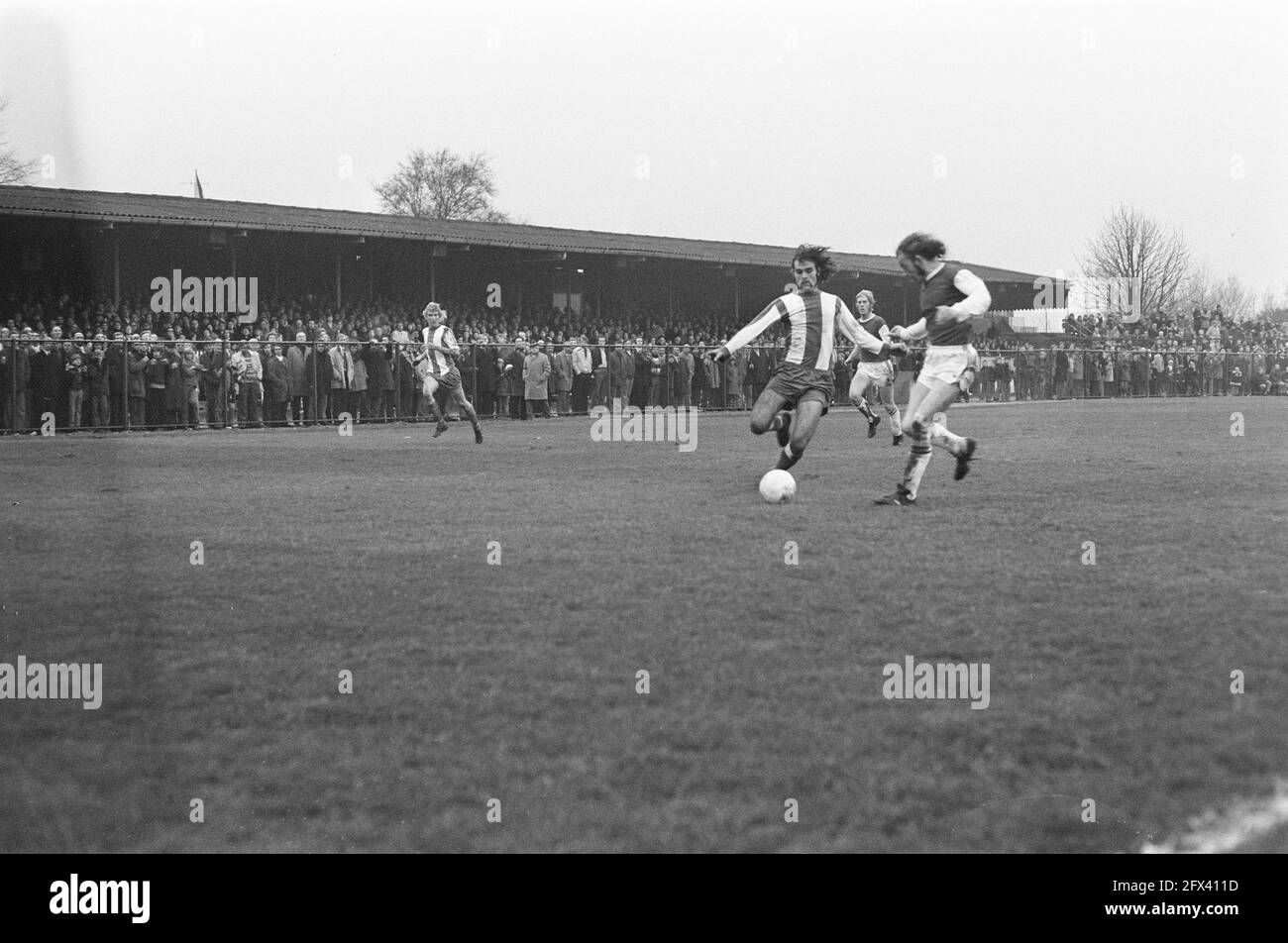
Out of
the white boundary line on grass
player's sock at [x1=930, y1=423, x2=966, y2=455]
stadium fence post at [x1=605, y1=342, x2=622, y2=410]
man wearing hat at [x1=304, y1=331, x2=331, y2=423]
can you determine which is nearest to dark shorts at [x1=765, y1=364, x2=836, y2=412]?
player's sock at [x1=930, y1=423, x2=966, y2=455]

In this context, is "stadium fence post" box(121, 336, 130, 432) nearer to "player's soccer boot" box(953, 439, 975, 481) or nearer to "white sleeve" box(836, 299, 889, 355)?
"white sleeve" box(836, 299, 889, 355)

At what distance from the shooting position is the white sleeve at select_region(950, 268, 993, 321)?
12266 mm

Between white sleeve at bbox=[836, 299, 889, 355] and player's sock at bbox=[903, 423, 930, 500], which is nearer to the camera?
player's sock at bbox=[903, 423, 930, 500]

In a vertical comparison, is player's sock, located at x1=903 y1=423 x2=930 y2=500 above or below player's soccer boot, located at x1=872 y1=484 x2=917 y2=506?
above

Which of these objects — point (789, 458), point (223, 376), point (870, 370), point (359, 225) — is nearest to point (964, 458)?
point (789, 458)

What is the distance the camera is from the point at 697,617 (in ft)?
22.6

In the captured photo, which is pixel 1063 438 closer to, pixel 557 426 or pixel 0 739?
pixel 557 426

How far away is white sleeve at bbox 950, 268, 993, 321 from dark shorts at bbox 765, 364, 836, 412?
1409 mm

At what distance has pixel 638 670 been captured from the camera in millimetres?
5762

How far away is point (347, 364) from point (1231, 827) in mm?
26665

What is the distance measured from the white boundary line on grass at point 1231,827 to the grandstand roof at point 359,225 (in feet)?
96.5

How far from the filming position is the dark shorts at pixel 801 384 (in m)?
13.3

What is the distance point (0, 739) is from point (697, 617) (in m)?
3.04
